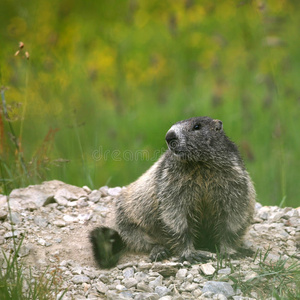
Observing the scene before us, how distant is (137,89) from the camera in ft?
30.5

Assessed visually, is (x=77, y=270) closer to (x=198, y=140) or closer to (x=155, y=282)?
(x=155, y=282)

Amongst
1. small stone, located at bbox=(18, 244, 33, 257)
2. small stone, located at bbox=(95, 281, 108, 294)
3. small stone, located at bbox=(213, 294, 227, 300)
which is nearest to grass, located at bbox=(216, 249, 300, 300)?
small stone, located at bbox=(213, 294, 227, 300)

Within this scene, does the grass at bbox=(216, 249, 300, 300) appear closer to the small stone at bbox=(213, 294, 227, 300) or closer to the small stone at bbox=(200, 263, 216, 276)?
the small stone at bbox=(200, 263, 216, 276)

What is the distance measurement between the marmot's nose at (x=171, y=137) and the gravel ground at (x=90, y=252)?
3.18ft

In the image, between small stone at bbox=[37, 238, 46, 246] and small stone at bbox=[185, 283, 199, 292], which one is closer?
small stone at bbox=[185, 283, 199, 292]

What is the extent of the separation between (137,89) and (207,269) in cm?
603

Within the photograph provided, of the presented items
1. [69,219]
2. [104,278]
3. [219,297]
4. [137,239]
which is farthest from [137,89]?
[219,297]

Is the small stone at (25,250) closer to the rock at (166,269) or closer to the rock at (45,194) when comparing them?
the rock at (45,194)

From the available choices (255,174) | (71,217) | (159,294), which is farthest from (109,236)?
(255,174)

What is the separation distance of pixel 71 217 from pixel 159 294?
1765 millimetres

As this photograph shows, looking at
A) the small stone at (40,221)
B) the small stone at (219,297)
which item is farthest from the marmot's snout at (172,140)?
the small stone at (40,221)

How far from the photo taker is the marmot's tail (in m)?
4.18

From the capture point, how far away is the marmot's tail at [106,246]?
418 centimetres

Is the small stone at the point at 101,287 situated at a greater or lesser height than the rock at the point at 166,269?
lesser
